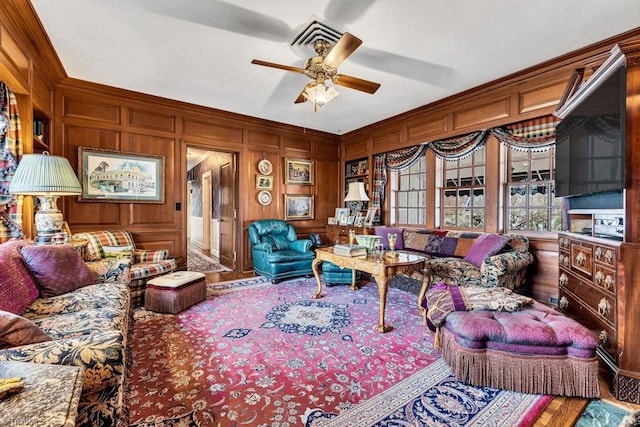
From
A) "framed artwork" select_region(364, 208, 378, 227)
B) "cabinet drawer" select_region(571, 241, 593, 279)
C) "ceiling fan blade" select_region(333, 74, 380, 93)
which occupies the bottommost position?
"cabinet drawer" select_region(571, 241, 593, 279)

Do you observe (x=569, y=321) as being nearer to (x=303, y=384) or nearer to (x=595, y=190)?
(x=595, y=190)

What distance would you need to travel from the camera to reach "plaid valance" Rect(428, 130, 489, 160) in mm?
3887

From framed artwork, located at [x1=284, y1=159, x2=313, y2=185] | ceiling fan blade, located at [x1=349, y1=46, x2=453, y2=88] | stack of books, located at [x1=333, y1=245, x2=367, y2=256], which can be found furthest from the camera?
framed artwork, located at [x1=284, y1=159, x2=313, y2=185]

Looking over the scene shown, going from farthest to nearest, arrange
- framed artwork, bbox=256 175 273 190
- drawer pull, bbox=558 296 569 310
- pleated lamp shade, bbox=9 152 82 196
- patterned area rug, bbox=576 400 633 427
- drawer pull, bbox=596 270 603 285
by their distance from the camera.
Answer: framed artwork, bbox=256 175 273 190 → drawer pull, bbox=558 296 569 310 → pleated lamp shade, bbox=9 152 82 196 → drawer pull, bbox=596 270 603 285 → patterned area rug, bbox=576 400 633 427

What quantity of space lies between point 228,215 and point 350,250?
323 centimetres

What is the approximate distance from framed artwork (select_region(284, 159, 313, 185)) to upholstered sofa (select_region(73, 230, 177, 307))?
2.60 metres

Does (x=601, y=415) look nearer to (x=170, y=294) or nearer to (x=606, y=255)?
(x=606, y=255)

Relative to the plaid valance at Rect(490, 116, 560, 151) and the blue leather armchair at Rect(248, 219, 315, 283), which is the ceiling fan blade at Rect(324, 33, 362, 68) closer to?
the plaid valance at Rect(490, 116, 560, 151)

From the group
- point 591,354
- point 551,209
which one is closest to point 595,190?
point 591,354

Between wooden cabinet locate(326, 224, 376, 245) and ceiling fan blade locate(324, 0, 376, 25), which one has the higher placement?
ceiling fan blade locate(324, 0, 376, 25)

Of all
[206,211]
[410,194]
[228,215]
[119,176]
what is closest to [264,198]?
[228,215]

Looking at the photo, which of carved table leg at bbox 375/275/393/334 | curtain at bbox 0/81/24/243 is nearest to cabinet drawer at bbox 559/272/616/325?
carved table leg at bbox 375/275/393/334

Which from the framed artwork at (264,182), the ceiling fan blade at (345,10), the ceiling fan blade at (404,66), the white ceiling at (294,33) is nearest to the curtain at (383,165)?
the white ceiling at (294,33)

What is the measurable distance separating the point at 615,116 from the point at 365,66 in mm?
2160
